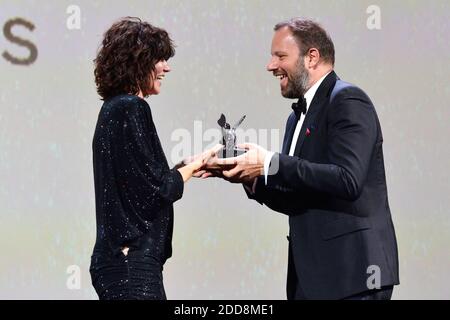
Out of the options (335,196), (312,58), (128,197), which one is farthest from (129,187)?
(312,58)

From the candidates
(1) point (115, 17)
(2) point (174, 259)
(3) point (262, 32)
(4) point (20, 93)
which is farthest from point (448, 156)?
(4) point (20, 93)

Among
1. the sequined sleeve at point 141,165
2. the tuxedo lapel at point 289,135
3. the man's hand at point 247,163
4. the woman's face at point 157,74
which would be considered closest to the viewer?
the sequined sleeve at point 141,165

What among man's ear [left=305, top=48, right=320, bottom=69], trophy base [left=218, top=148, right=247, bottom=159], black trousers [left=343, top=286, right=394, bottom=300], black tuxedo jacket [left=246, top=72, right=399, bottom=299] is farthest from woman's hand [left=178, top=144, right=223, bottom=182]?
black trousers [left=343, top=286, right=394, bottom=300]

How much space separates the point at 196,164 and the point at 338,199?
0.44 metres

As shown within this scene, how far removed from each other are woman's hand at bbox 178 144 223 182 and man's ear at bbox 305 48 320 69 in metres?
0.37

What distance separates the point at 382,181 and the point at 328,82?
33 cm

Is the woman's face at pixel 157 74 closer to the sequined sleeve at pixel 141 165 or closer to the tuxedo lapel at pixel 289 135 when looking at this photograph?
the sequined sleeve at pixel 141 165

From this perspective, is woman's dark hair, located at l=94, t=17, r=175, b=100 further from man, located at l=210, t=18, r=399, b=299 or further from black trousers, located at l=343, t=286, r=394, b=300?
black trousers, located at l=343, t=286, r=394, b=300

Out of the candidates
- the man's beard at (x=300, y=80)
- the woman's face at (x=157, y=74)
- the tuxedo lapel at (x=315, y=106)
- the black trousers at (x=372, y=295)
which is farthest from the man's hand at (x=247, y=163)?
the black trousers at (x=372, y=295)

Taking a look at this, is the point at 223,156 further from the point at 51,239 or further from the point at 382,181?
the point at 51,239

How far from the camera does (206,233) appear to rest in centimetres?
353

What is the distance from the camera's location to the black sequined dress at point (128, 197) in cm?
217

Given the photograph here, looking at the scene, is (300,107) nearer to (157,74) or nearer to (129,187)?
(157,74)

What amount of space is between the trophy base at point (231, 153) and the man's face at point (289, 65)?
9.1 inches
